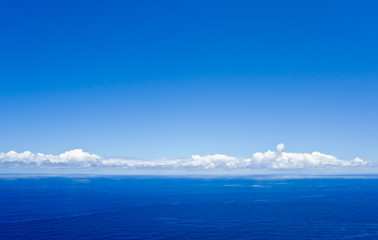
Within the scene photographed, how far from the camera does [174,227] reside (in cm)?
11144

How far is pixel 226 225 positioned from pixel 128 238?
38.4m

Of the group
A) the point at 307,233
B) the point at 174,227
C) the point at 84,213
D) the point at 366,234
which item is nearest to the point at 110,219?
the point at 84,213

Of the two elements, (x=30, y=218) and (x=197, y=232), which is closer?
(x=197, y=232)

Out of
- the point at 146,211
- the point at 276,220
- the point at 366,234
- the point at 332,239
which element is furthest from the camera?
the point at 146,211

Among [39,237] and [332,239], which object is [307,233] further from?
[39,237]

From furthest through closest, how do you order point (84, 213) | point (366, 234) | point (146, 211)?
1. point (146, 211)
2. point (84, 213)
3. point (366, 234)

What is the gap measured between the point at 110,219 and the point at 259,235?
207 ft

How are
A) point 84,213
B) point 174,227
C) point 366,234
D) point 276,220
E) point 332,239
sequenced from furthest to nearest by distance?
point 84,213
point 276,220
point 174,227
point 366,234
point 332,239

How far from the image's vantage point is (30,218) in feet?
417

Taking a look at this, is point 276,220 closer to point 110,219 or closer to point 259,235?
point 259,235

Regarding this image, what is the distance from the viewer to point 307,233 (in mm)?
102312

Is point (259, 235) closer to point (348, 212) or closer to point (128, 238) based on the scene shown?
point (128, 238)

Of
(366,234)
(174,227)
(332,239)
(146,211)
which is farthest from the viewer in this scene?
(146,211)

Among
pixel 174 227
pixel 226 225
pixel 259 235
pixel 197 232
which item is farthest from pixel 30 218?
pixel 259 235
